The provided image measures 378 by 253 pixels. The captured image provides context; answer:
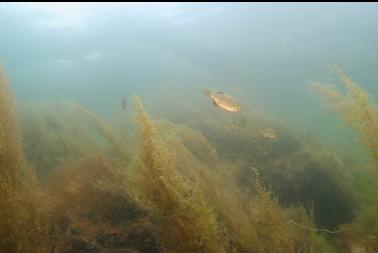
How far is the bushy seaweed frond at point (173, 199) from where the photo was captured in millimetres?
3248

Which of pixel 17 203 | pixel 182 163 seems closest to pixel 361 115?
pixel 182 163

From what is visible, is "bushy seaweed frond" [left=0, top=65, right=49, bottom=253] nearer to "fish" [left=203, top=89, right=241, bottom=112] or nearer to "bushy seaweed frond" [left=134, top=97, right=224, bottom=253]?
"bushy seaweed frond" [left=134, top=97, right=224, bottom=253]

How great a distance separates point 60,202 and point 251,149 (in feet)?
21.8

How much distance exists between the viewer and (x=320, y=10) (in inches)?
1192

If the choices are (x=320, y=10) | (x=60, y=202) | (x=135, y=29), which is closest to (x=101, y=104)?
(x=135, y=29)

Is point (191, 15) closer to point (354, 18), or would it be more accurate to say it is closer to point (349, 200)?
point (354, 18)

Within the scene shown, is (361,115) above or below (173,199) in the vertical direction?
above

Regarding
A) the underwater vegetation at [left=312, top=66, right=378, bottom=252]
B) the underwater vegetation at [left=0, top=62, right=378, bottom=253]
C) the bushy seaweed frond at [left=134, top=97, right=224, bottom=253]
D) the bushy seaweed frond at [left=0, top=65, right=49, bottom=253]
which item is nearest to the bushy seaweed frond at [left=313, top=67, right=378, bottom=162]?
the underwater vegetation at [left=312, top=66, right=378, bottom=252]

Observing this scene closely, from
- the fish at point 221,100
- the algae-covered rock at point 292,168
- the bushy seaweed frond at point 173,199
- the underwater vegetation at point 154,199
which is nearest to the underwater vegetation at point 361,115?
the underwater vegetation at point 154,199

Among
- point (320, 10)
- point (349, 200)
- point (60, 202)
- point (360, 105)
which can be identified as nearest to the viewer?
point (360, 105)

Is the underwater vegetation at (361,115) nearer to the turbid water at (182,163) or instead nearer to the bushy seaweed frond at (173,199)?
the turbid water at (182,163)

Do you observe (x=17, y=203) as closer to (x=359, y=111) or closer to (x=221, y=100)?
(x=221, y=100)

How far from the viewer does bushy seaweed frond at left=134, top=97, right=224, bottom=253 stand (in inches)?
128

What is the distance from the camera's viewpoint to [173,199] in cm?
328
